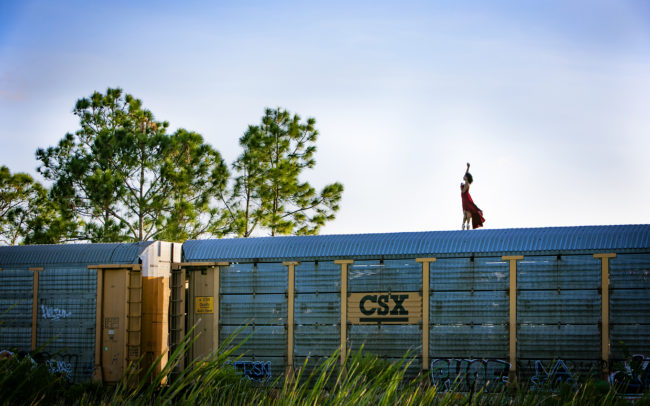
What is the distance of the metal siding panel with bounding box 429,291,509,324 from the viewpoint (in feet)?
42.4

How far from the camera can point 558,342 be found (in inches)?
495

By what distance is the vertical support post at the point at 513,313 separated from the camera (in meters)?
12.7

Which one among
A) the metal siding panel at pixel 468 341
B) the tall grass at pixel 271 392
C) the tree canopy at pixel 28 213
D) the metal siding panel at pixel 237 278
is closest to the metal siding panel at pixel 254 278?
the metal siding panel at pixel 237 278

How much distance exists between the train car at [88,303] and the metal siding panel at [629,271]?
8538 mm

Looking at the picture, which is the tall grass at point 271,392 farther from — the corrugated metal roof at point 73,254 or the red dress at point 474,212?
the red dress at point 474,212

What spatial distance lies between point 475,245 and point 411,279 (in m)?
1.36

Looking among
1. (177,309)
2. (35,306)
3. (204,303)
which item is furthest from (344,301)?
(35,306)

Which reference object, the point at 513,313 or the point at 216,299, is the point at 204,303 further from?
the point at 513,313

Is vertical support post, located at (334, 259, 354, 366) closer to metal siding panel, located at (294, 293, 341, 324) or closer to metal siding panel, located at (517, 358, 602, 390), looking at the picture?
metal siding panel, located at (294, 293, 341, 324)

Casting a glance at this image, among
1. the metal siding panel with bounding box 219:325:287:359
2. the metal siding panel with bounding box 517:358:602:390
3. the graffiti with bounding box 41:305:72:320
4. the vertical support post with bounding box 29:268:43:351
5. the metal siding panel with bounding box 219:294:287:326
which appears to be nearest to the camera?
the metal siding panel with bounding box 517:358:602:390

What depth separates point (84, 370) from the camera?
48.6 feet

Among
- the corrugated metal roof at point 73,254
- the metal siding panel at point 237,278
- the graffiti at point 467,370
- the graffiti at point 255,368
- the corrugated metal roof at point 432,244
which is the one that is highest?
the corrugated metal roof at point 432,244

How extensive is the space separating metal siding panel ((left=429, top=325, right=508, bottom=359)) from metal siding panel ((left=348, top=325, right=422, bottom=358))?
1.01 ft

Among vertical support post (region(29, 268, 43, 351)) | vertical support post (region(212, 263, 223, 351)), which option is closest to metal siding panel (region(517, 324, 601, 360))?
vertical support post (region(212, 263, 223, 351))
